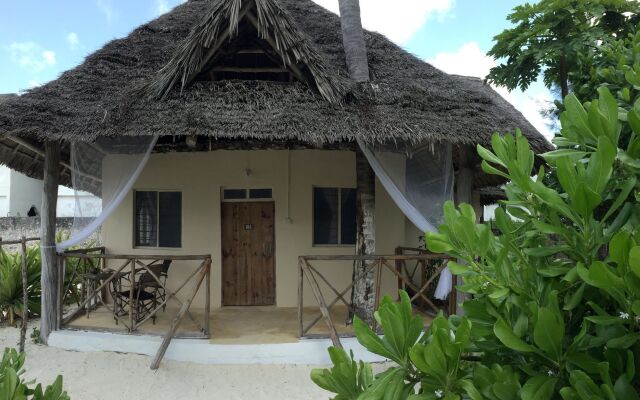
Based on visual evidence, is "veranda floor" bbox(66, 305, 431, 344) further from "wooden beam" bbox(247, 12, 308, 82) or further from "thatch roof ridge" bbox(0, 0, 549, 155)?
"wooden beam" bbox(247, 12, 308, 82)

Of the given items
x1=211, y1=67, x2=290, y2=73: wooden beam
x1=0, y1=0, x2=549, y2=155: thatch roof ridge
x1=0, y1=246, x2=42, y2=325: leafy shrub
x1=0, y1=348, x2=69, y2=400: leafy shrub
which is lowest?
x1=0, y1=246, x2=42, y2=325: leafy shrub

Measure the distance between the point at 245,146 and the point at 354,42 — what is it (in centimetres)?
225

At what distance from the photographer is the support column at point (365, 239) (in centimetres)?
550

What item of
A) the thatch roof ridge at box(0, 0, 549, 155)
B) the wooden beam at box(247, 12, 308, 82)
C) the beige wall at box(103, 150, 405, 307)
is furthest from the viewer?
the beige wall at box(103, 150, 405, 307)

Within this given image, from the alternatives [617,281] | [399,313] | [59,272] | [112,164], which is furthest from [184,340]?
[617,281]

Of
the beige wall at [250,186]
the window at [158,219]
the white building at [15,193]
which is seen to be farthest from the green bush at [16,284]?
the white building at [15,193]

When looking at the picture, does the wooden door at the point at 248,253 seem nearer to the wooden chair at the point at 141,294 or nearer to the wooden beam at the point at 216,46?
the wooden chair at the point at 141,294

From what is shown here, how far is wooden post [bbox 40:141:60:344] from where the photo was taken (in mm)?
5316

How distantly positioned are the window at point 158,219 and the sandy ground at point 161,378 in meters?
2.14

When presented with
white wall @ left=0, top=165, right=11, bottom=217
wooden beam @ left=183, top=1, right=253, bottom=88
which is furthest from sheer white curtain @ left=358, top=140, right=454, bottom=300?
white wall @ left=0, top=165, right=11, bottom=217

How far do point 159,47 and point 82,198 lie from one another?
3.02 m

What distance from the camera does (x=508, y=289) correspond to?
0.97 meters

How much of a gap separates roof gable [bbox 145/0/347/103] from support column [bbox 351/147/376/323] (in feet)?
3.57

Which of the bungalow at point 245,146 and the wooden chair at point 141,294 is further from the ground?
the bungalow at point 245,146
